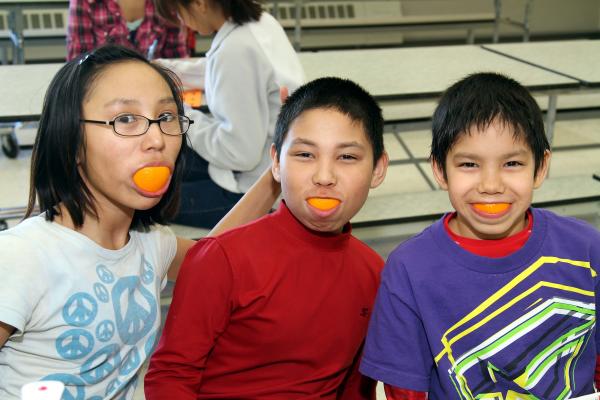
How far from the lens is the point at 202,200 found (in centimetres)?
244

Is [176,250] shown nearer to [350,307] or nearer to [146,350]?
[146,350]

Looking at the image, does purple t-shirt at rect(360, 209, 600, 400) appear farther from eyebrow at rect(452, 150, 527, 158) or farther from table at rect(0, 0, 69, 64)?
table at rect(0, 0, 69, 64)

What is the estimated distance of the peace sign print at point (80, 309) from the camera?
1213 millimetres

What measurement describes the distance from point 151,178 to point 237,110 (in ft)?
3.47

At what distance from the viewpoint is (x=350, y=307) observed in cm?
143

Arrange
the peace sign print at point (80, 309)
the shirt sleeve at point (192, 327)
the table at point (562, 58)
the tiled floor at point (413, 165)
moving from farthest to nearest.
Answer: the tiled floor at point (413, 165) → the table at point (562, 58) → the shirt sleeve at point (192, 327) → the peace sign print at point (80, 309)

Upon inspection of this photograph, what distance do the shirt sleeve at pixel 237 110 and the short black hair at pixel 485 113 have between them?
99 cm

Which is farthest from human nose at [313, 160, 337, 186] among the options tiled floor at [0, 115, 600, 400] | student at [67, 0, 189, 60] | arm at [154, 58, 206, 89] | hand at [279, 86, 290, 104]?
student at [67, 0, 189, 60]

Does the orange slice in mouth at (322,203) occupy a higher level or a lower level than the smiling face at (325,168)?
lower

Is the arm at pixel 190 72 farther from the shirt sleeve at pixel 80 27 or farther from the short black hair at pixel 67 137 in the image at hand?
the short black hair at pixel 67 137

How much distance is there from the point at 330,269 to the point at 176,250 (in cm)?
32

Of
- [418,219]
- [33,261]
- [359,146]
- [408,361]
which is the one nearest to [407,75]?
[418,219]

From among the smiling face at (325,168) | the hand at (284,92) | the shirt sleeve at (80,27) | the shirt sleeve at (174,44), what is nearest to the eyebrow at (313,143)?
the smiling face at (325,168)

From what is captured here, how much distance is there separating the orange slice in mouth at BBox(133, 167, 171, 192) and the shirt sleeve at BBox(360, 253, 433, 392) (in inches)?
16.9
